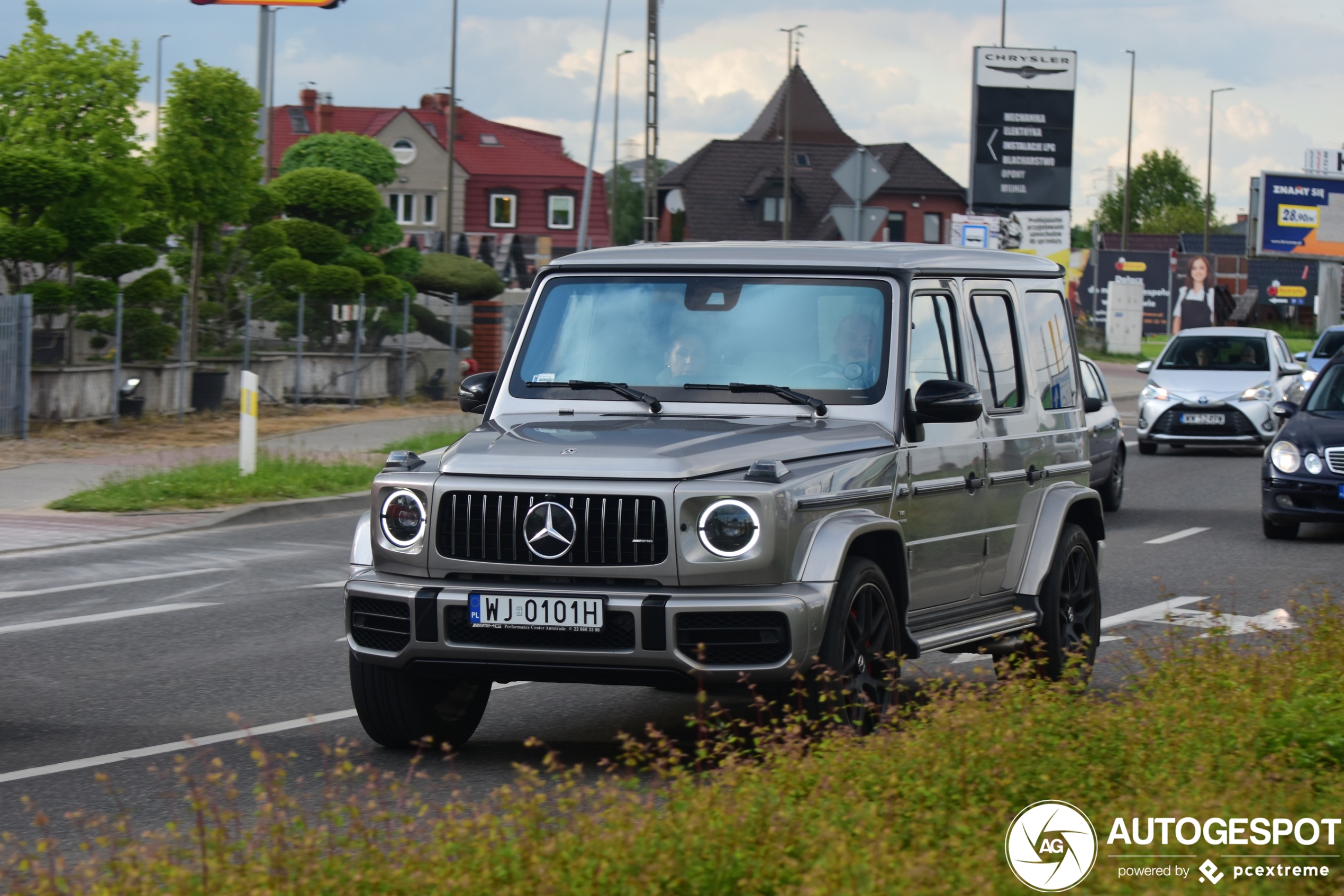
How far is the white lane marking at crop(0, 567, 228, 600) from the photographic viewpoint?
39.1ft

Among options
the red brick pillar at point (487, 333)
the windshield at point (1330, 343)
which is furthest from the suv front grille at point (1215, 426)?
the red brick pillar at point (487, 333)

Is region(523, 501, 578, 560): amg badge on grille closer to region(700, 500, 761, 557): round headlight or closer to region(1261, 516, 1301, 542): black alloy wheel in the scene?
region(700, 500, 761, 557): round headlight

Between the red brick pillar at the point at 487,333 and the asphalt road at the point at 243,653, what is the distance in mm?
16484

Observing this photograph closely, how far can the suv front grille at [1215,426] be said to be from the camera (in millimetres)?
24531

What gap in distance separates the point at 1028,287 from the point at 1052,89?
119 ft

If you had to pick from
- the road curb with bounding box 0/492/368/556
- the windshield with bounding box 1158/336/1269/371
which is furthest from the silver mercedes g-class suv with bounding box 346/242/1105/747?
the windshield with bounding box 1158/336/1269/371

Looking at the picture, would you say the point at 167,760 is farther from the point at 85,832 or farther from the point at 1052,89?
the point at 1052,89

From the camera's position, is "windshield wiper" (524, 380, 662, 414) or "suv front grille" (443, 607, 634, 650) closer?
"suv front grille" (443, 607, 634, 650)

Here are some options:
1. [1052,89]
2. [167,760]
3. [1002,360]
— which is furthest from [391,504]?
[1052,89]

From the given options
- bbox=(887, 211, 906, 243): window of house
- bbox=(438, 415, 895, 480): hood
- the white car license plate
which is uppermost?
bbox=(887, 211, 906, 243): window of house

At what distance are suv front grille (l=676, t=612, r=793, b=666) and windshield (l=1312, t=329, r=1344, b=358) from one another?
28.3m

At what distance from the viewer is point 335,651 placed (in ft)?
31.9

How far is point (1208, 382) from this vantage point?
81.6ft

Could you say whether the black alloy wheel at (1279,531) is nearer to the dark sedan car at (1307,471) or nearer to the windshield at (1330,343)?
the dark sedan car at (1307,471)
